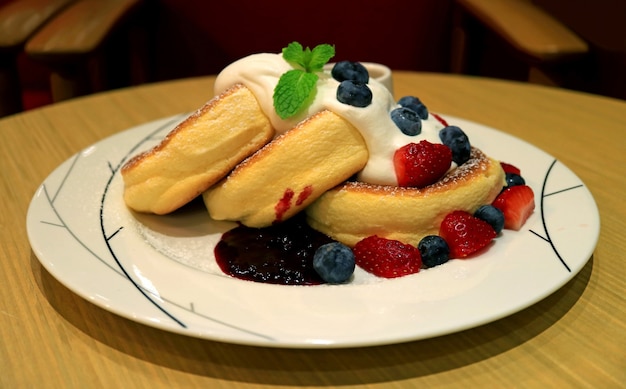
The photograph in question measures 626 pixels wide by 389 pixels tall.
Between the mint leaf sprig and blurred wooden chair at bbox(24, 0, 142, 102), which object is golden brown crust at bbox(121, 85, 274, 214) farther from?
blurred wooden chair at bbox(24, 0, 142, 102)

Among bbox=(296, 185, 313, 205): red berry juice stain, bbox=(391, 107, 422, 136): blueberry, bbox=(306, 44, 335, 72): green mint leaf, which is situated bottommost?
bbox=(296, 185, 313, 205): red berry juice stain

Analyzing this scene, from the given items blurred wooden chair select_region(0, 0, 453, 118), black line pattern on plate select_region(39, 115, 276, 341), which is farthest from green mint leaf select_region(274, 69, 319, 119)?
blurred wooden chair select_region(0, 0, 453, 118)

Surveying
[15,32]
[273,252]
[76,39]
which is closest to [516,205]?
[273,252]

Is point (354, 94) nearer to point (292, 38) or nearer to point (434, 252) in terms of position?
point (434, 252)

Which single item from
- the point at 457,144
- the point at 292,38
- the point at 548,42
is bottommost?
the point at 292,38

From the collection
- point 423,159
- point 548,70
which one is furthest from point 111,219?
point 548,70

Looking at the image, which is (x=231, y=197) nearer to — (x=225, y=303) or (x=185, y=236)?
(x=185, y=236)

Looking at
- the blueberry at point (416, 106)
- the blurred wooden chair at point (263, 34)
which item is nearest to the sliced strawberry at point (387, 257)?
the blueberry at point (416, 106)

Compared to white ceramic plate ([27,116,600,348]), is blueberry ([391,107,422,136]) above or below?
above
